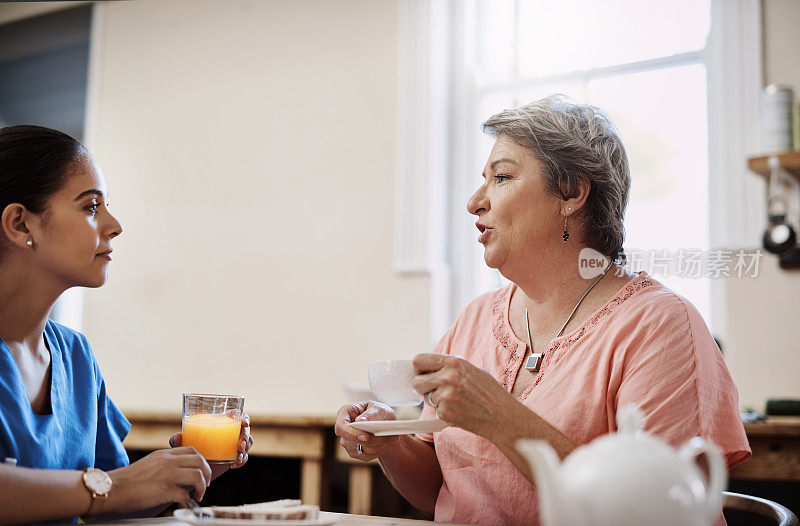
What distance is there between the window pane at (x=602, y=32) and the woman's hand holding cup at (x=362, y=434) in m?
2.24

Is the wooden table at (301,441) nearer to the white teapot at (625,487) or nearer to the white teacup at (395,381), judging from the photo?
the white teacup at (395,381)

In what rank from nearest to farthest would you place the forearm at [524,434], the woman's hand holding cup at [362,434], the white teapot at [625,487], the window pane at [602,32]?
1. the white teapot at [625,487]
2. the forearm at [524,434]
3. the woman's hand holding cup at [362,434]
4. the window pane at [602,32]

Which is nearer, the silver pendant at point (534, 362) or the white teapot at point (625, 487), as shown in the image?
the white teapot at point (625, 487)

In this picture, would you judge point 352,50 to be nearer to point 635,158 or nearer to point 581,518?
point 635,158

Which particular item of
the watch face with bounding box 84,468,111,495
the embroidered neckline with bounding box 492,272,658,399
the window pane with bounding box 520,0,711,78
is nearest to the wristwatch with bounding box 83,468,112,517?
the watch face with bounding box 84,468,111,495

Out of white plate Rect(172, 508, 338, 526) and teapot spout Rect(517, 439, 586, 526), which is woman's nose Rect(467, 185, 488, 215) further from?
teapot spout Rect(517, 439, 586, 526)

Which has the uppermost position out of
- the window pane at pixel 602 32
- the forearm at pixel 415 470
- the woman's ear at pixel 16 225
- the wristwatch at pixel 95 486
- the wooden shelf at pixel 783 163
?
the window pane at pixel 602 32

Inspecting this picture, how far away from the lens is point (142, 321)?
3.88 metres

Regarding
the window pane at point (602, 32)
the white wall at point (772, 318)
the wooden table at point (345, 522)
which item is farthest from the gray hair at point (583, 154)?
the window pane at point (602, 32)

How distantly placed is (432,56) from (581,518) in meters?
2.91

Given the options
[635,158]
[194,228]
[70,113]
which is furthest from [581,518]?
[70,113]

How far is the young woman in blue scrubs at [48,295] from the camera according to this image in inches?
47.6

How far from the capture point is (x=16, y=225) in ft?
4.23

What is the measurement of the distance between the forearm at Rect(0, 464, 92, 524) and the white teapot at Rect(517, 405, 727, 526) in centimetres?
69
